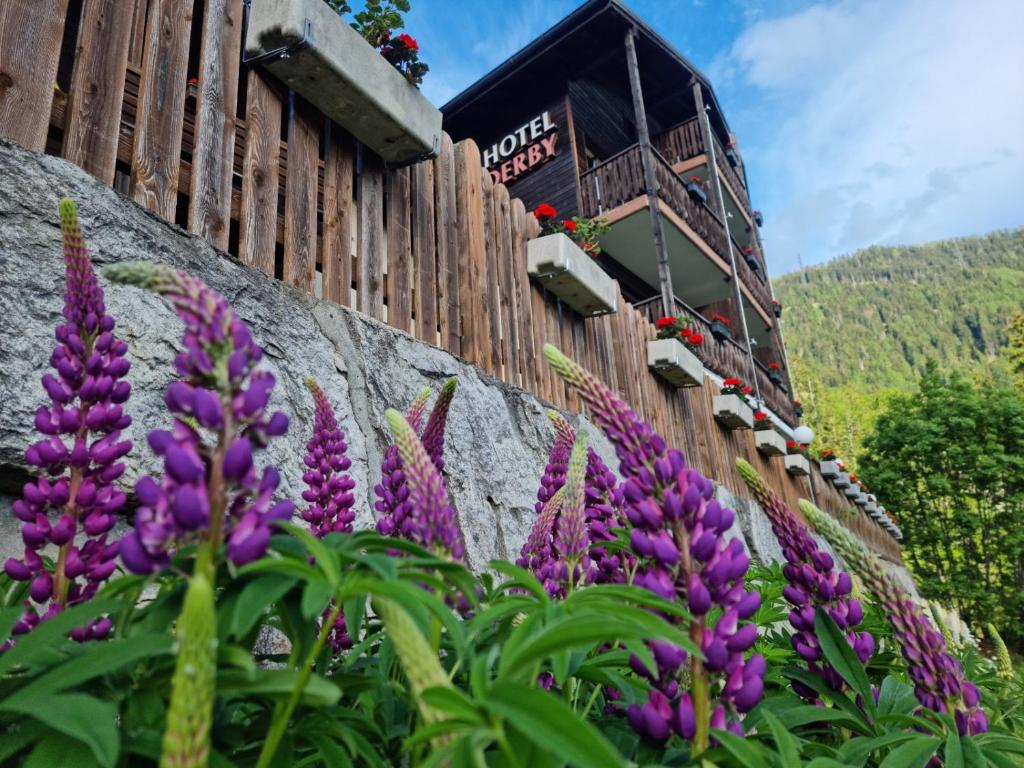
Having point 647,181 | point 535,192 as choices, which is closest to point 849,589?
point 647,181

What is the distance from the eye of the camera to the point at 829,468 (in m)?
16.0

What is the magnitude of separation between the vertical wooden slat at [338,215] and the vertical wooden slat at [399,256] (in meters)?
0.30

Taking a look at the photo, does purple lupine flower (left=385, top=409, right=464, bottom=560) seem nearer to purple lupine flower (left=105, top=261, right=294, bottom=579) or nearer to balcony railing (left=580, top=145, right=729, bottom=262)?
purple lupine flower (left=105, top=261, right=294, bottom=579)

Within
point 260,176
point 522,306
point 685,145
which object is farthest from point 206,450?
point 685,145

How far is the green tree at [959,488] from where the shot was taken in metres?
18.8

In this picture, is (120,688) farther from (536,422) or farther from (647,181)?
(647,181)

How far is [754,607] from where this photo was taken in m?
0.98

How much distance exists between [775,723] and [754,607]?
15 cm

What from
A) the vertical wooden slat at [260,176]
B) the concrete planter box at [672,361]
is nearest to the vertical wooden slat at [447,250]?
the vertical wooden slat at [260,176]

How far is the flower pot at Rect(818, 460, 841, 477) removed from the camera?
16.0 meters

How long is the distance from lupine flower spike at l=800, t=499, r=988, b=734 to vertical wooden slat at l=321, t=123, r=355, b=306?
8.92ft

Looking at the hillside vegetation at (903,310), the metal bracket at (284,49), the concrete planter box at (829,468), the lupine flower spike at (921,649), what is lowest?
the lupine flower spike at (921,649)

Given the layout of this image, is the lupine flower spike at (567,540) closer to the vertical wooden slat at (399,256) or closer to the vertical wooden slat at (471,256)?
the vertical wooden slat at (399,256)

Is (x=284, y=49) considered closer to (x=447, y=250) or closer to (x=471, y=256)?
(x=447, y=250)
